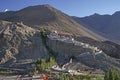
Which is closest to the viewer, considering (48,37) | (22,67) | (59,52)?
(22,67)

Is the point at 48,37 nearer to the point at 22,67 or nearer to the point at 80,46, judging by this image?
the point at 80,46

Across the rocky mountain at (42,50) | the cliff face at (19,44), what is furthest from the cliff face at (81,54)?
the cliff face at (19,44)

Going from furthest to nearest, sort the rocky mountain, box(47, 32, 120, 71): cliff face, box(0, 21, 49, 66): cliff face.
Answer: box(0, 21, 49, 66): cliff face → the rocky mountain → box(47, 32, 120, 71): cliff face

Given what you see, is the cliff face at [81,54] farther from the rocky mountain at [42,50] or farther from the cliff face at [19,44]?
the cliff face at [19,44]

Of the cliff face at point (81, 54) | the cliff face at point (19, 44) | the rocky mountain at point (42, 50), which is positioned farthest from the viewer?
the cliff face at point (19, 44)

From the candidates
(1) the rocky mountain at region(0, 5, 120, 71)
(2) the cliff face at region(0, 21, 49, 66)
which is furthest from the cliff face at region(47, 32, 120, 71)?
(2) the cliff face at region(0, 21, 49, 66)

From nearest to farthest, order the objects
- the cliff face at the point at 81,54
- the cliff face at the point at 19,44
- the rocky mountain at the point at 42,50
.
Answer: the cliff face at the point at 81,54, the rocky mountain at the point at 42,50, the cliff face at the point at 19,44

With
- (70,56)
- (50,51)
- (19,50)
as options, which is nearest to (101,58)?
(70,56)

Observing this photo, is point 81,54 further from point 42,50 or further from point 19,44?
point 19,44

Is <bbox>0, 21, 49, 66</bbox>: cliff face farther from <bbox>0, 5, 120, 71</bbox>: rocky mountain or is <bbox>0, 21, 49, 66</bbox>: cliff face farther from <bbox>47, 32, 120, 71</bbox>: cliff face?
<bbox>47, 32, 120, 71</bbox>: cliff face

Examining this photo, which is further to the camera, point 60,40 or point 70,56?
point 60,40

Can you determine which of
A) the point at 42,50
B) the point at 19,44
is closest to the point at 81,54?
the point at 42,50
